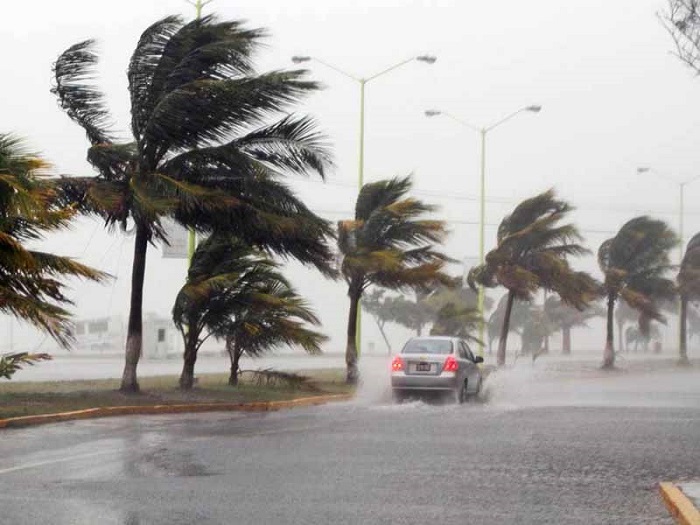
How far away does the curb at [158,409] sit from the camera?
20.0 meters

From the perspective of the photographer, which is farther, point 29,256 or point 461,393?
point 461,393

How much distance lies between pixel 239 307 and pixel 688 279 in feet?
141

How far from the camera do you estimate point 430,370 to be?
2711 cm

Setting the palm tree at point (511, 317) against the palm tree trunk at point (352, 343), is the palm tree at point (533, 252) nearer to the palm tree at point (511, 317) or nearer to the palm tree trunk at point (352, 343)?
the palm tree trunk at point (352, 343)

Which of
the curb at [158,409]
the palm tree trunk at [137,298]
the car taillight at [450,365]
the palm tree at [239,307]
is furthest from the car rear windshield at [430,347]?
the palm tree trunk at [137,298]

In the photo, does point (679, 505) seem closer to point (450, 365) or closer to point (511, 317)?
point (450, 365)

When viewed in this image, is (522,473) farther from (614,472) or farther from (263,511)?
(263,511)

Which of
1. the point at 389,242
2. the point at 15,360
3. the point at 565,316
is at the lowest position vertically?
the point at 15,360

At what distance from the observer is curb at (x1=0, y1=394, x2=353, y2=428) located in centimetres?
1995

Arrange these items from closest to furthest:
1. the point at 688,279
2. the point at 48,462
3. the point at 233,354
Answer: the point at 48,462 → the point at 233,354 → the point at 688,279

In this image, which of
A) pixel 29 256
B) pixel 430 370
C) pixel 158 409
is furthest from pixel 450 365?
pixel 29 256

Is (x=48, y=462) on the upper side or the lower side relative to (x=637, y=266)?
lower

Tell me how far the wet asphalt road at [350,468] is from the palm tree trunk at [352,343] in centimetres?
1133

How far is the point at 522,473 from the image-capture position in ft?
45.1
